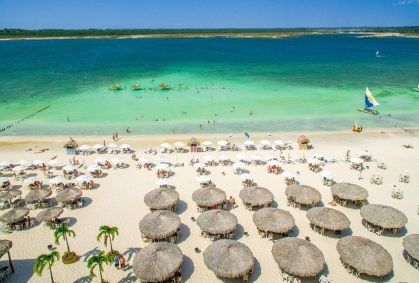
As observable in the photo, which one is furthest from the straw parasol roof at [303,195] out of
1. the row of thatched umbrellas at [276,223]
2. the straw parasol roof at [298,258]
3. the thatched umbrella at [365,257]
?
the straw parasol roof at [298,258]

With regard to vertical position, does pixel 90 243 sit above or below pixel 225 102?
below

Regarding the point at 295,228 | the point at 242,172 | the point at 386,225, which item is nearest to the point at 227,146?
the point at 242,172

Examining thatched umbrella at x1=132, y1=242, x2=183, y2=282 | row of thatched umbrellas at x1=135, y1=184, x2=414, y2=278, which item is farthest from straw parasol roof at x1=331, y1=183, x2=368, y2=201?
thatched umbrella at x1=132, y1=242, x2=183, y2=282

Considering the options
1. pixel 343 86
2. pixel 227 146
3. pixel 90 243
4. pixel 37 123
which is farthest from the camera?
pixel 343 86

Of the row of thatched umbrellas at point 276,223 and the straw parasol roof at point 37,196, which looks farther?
the straw parasol roof at point 37,196

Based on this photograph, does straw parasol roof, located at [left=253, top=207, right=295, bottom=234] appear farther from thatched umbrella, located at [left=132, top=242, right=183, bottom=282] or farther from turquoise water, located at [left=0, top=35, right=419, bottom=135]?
turquoise water, located at [left=0, top=35, right=419, bottom=135]

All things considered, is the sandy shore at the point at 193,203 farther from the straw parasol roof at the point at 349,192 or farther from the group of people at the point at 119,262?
the straw parasol roof at the point at 349,192

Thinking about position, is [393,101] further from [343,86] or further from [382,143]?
[382,143]
